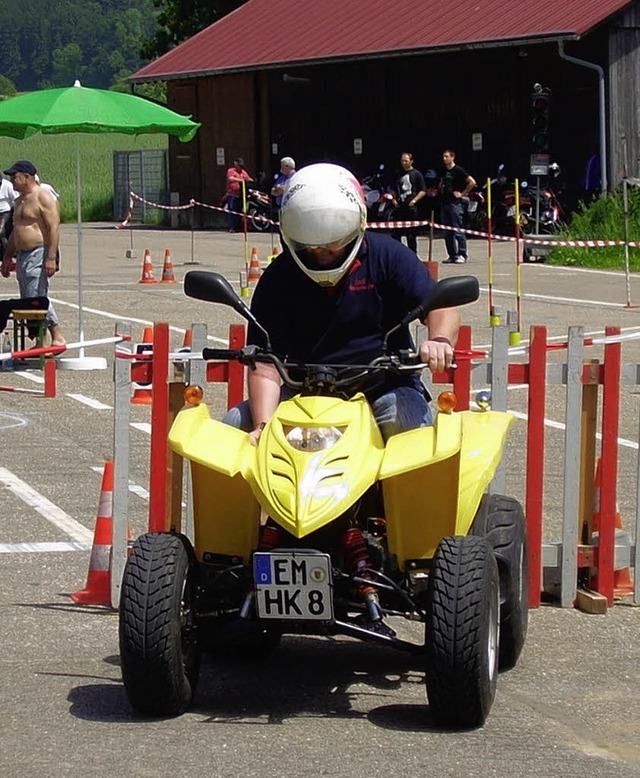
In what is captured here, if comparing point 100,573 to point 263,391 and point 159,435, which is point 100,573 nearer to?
point 159,435

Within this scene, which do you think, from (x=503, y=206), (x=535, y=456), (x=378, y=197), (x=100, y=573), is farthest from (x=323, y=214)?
(x=378, y=197)

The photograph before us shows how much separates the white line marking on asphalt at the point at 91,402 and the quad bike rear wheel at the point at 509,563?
24.5ft

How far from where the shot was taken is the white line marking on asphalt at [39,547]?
847cm

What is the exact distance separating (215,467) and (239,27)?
44389 mm

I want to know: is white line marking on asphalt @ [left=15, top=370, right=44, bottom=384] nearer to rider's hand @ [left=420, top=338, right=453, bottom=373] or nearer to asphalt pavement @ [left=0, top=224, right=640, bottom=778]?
asphalt pavement @ [left=0, top=224, right=640, bottom=778]

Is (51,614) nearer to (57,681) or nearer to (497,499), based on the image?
(57,681)

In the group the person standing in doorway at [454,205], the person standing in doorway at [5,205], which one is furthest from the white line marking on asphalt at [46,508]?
the person standing in doorway at [454,205]

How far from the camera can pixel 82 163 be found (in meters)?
63.2

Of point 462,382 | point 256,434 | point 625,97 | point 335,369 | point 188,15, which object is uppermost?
point 188,15

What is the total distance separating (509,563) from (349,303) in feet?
3.59

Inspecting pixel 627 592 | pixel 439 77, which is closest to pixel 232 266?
pixel 439 77

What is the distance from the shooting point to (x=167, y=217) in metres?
49.5

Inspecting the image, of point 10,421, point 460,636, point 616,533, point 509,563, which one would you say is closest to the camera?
point 460,636

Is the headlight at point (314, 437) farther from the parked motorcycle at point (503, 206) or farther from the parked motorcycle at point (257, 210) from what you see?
the parked motorcycle at point (257, 210)
